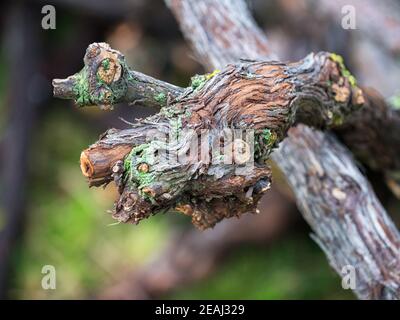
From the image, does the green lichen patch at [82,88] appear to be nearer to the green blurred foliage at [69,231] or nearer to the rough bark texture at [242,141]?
the rough bark texture at [242,141]

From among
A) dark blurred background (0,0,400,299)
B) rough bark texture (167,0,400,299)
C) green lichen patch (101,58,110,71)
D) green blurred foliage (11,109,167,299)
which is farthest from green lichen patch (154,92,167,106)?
green blurred foliage (11,109,167,299)

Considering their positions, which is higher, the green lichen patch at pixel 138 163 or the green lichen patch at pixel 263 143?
the green lichen patch at pixel 263 143

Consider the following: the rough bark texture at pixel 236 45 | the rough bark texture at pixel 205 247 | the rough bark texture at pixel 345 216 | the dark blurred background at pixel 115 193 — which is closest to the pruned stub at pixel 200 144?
the rough bark texture at pixel 345 216

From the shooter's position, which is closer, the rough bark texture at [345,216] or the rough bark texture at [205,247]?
the rough bark texture at [345,216]

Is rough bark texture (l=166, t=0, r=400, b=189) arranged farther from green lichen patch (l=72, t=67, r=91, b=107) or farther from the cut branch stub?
green lichen patch (l=72, t=67, r=91, b=107)

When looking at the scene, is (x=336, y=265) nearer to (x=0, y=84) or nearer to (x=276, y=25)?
(x=276, y=25)

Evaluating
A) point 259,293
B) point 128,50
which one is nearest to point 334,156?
point 259,293

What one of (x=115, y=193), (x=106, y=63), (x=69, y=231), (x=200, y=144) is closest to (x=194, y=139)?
(x=200, y=144)

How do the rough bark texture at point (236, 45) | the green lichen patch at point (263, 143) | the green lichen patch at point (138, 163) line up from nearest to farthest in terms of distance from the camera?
the green lichen patch at point (138, 163) → the green lichen patch at point (263, 143) → the rough bark texture at point (236, 45)

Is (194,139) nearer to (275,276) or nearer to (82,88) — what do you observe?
(82,88)
